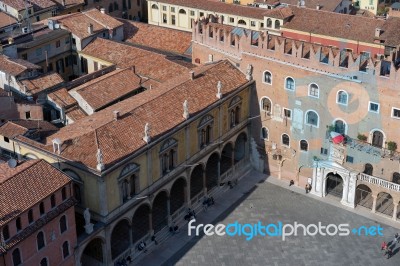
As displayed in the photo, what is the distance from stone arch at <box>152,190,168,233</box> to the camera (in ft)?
187

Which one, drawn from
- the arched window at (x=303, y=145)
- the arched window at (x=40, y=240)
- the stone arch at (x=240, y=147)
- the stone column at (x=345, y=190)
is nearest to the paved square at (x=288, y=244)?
the stone column at (x=345, y=190)

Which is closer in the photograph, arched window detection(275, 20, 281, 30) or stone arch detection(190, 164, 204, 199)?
stone arch detection(190, 164, 204, 199)

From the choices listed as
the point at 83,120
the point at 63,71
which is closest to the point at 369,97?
the point at 83,120

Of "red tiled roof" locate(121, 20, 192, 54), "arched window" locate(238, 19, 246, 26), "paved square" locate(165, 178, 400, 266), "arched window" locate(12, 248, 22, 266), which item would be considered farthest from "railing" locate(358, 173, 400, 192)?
"arched window" locate(238, 19, 246, 26)

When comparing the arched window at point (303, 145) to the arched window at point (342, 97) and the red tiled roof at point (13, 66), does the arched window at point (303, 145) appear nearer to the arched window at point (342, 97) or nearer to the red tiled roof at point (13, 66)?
the arched window at point (342, 97)

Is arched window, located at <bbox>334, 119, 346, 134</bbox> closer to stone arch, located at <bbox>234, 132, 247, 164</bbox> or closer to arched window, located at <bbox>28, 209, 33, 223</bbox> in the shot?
stone arch, located at <bbox>234, 132, 247, 164</bbox>

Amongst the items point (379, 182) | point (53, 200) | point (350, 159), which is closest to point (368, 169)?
point (379, 182)

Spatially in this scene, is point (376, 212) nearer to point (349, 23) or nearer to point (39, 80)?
point (349, 23)

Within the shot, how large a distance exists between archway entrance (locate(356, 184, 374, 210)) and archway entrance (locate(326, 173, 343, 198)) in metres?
1.78

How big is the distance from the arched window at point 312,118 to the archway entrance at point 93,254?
24081mm

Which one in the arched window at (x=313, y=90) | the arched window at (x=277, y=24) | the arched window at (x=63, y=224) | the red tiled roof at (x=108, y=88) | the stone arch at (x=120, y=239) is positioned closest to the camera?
the arched window at (x=63, y=224)

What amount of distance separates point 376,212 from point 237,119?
16.5m

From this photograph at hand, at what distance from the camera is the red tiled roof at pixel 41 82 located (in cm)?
6232

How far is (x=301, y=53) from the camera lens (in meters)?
58.9
